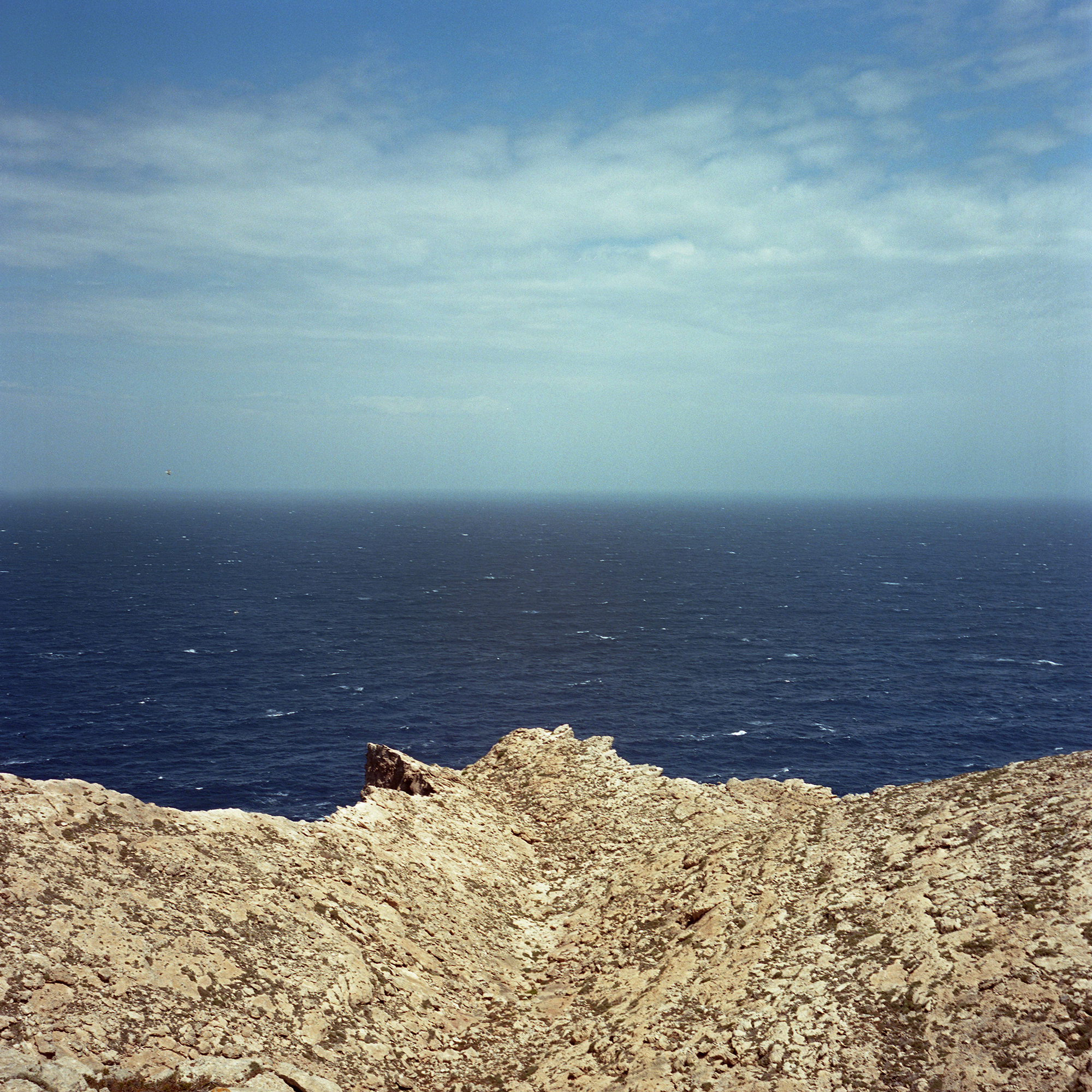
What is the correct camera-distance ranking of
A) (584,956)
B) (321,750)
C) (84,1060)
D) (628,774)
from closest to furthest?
1. (84,1060)
2. (584,956)
3. (628,774)
4. (321,750)

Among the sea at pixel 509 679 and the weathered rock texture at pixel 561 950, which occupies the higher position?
the weathered rock texture at pixel 561 950

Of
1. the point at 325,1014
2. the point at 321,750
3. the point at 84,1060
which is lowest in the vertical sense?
the point at 321,750

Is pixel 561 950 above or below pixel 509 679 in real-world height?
above

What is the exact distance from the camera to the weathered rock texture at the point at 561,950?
53.1ft

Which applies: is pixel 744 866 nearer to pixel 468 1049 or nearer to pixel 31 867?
pixel 468 1049

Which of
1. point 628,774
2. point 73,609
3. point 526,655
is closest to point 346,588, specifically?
point 73,609

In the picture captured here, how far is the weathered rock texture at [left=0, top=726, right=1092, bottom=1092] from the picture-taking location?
16.2 meters

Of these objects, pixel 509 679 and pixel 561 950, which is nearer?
pixel 561 950

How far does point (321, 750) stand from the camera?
273 feet

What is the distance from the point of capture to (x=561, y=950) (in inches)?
998

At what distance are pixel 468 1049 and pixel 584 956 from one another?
210 inches

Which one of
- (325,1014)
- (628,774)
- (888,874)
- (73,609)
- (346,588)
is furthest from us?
(346,588)

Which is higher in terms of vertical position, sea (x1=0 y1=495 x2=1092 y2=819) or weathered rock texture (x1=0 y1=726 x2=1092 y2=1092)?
weathered rock texture (x1=0 y1=726 x2=1092 y2=1092)

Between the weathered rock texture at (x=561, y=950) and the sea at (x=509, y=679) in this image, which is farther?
the sea at (x=509, y=679)
